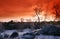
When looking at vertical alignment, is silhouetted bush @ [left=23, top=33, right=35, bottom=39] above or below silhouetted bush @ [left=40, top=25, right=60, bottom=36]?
below

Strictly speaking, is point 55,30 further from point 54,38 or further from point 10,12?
point 10,12

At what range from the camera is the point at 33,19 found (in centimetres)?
253

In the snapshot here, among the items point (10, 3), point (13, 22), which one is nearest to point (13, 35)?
point (13, 22)

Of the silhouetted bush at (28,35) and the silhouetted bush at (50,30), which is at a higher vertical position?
the silhouetted bush at (50,30)

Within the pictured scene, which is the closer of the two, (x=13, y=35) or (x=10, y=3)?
(x=13, y=35)

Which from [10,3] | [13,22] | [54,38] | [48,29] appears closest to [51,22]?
[48,29]

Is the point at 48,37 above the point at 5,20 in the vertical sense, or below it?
below

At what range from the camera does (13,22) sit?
102 inches

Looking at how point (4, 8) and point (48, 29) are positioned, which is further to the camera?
point (4, 8)

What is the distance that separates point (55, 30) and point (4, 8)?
104 cm

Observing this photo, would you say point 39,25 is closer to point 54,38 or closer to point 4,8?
point 54,38

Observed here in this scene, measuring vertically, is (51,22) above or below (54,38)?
above

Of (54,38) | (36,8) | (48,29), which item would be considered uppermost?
(36,8)

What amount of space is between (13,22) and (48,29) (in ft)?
2.15
